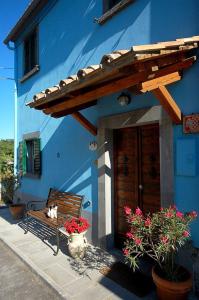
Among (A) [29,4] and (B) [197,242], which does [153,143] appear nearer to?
(B) [197,242]

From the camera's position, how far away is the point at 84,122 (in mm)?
5562

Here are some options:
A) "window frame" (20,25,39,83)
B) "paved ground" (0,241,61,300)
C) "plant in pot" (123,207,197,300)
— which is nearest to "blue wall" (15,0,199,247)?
"window frame" (20,25,39,83)

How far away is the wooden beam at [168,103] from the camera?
3719 millimetres

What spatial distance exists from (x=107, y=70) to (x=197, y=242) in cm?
281

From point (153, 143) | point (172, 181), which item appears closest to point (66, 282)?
point (172, 181)

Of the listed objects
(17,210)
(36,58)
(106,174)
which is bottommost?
(17,210)

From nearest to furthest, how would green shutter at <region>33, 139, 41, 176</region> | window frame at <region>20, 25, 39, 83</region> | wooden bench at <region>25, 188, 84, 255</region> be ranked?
wooden bench at <region>25, 188, 84, 255</region>, green shutter at <region>33, 139, 41, 176</region>, window frame at <region>20, 25, 39, 83</region>

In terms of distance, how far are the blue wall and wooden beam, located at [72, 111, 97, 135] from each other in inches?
A: 11.8

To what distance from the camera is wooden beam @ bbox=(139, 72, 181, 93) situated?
3457 millimetres

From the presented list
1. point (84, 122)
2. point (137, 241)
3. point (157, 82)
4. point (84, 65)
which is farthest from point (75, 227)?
point (84, 65)

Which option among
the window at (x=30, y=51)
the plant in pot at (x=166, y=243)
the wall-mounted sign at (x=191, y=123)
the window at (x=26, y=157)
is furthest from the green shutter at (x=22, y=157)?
the wall-mounted sign at (x=191, y=123)

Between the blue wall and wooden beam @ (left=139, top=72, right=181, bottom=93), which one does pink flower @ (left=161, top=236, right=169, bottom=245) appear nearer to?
the blue wall

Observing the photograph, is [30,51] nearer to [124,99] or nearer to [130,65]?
[124,99]

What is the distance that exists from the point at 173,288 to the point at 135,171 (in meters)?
2.38
